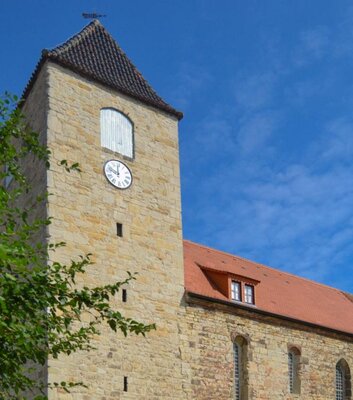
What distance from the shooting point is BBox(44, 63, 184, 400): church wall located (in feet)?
60.4

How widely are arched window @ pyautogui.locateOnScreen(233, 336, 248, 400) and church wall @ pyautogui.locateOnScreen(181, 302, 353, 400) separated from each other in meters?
0.14

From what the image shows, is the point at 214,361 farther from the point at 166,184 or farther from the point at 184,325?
the point at 166,184

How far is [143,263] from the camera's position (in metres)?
20.1

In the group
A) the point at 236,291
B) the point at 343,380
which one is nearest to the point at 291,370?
the point at 343,380

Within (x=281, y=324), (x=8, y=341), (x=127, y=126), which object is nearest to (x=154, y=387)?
(x=281, y=324)

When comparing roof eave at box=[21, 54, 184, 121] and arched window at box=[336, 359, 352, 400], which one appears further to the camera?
arched window at box=[336, 359, 352, 400]

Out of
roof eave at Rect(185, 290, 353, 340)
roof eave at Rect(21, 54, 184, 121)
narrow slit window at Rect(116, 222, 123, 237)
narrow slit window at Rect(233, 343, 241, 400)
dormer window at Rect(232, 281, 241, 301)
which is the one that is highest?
roof eave at Rect(21, 54, 184, 121)

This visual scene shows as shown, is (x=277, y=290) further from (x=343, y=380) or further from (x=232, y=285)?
(x=232, y=285)

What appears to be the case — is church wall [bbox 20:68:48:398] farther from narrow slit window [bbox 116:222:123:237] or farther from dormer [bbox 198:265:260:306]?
dormer [bbox 198:265:260:306]

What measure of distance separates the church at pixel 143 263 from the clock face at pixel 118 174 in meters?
0.03

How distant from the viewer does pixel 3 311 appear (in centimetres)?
902

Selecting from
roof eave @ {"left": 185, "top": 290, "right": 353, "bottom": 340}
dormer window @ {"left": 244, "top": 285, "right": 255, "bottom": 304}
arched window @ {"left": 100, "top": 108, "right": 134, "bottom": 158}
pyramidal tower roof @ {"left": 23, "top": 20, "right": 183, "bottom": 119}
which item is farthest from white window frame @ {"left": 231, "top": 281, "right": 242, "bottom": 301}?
pyramidal tower roof @ {"left": 23, "top": 20, "right": 183, "bottom": 119}

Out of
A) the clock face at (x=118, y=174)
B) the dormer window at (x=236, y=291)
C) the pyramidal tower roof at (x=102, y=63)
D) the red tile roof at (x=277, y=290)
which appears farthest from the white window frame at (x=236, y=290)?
the pyramidal tower roof at (x=102, y=63)

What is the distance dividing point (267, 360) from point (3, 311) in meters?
14.4
